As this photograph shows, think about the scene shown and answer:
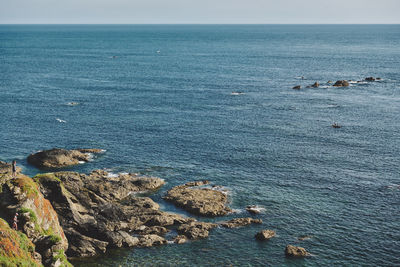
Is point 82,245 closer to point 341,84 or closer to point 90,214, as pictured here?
point 90,214

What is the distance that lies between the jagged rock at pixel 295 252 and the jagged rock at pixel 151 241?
18.2 meters

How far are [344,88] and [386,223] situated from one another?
116m

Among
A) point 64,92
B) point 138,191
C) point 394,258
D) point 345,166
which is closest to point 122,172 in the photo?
point 138,191

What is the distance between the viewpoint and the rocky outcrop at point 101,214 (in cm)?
6188

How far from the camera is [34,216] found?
169 ft

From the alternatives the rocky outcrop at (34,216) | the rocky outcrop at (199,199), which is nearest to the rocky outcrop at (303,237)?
the rocky outcrop at (199,199)

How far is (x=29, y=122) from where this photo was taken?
126312 millimetres

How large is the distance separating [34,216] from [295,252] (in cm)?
3579

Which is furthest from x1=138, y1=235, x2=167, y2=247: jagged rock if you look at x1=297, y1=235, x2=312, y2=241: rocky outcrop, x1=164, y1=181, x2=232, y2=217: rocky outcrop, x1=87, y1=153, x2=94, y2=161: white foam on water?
x1=87, y1=153, x2=94, y2=161: white foam on water

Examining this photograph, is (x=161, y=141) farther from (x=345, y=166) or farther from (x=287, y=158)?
(x=345, y=166)

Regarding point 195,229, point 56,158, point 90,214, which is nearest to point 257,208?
point 195,229

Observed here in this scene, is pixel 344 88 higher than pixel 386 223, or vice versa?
pixel 344 88

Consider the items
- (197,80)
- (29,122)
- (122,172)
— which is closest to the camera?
(122,172)

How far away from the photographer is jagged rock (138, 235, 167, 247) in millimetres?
62906
